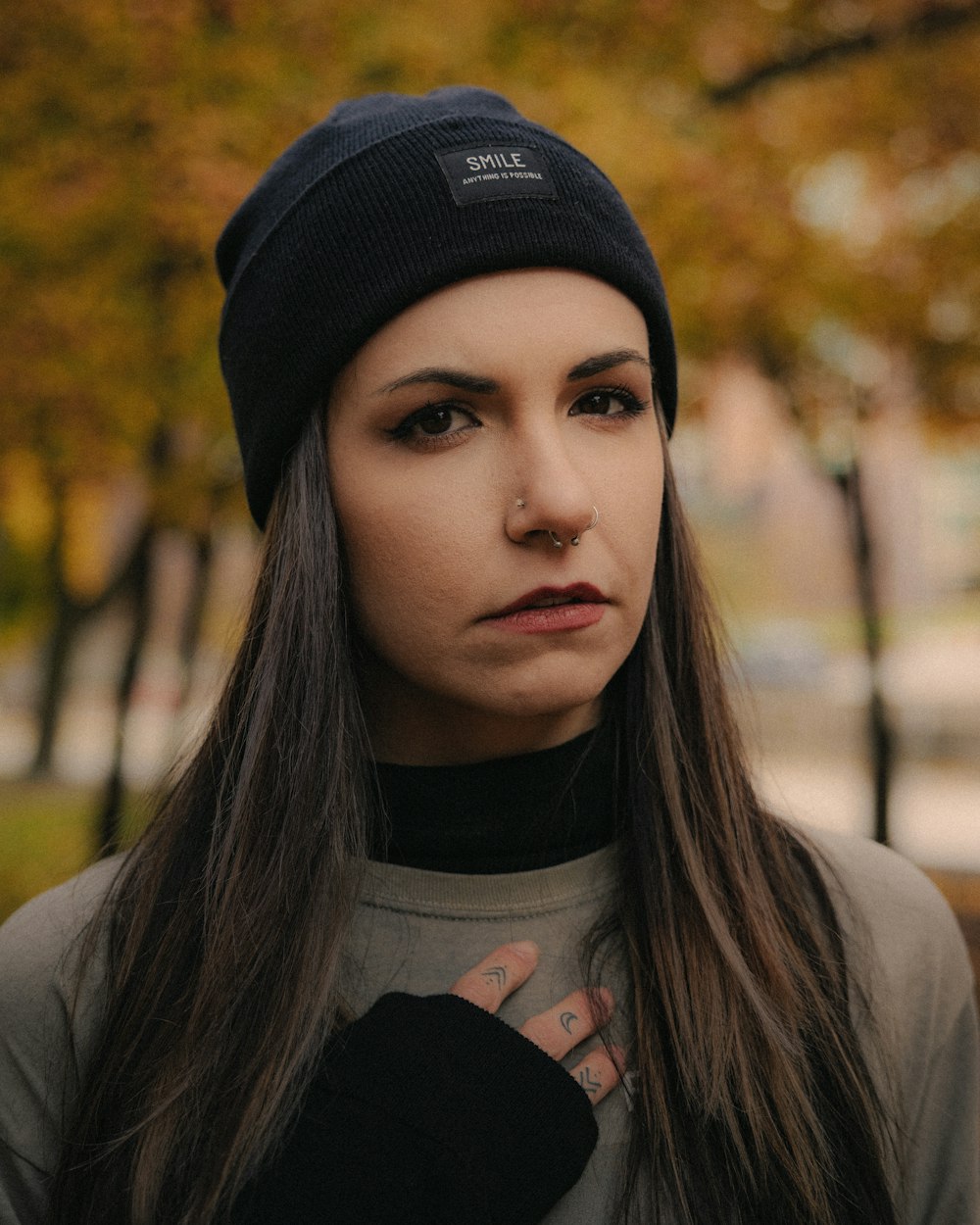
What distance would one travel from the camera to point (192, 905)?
1.72 meters

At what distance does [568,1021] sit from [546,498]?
0.74m

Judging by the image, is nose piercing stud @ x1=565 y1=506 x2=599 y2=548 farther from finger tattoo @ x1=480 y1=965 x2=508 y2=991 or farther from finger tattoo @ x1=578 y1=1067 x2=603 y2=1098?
finger tattoo @ x1=578 y1=1067 x2=603 y2=1098

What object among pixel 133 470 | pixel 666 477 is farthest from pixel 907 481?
pixel 666 477

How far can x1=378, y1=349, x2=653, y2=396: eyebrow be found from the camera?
160cm

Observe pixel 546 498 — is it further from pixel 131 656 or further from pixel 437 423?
pixel 131 656

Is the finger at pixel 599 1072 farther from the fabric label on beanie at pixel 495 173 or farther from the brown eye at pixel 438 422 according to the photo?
the fabric label on beanie at pixel 495 173

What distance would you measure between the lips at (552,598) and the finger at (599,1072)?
2.08 feet

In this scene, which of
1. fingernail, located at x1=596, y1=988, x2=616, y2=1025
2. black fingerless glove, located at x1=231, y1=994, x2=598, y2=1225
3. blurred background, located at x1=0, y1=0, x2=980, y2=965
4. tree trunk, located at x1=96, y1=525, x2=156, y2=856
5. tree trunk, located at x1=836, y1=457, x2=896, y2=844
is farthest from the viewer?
tree trunk, located at x1=836, y1=457, x2=896, y2=844

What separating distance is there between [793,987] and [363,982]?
64cm

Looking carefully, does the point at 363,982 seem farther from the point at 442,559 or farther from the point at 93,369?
the point at 93,369

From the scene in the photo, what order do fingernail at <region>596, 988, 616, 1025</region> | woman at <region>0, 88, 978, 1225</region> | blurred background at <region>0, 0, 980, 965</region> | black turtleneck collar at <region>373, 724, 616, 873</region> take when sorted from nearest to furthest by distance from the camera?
woman at <region>0, 88, 978, 1225</region>, fingernail at <region>596, 988, 616, 1025</region>, black turtleneck collar at <region>373, 724, 616, 873</region>, blurred background at <region>0, 0, 980, 965</region>

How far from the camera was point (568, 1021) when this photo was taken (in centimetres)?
160

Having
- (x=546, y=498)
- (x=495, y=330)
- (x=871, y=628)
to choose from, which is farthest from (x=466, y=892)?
(x=871, y=628)

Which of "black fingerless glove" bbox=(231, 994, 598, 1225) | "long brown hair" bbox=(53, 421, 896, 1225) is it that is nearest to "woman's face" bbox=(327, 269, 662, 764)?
"long brown hair" bbox=(53, 421, 896, 1225)
